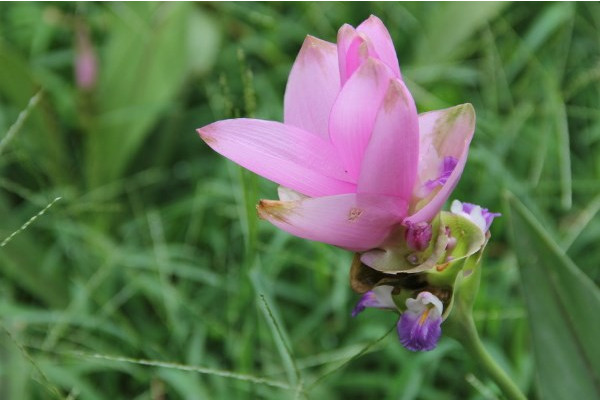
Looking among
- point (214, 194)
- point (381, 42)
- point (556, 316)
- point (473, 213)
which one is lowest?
point (214, 194)

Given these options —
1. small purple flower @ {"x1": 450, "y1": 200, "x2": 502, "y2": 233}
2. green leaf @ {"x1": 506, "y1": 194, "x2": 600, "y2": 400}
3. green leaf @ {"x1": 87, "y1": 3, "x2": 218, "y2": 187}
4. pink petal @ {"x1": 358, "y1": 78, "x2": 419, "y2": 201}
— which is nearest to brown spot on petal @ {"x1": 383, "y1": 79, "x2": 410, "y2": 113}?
pink petal @ {"x1": 358, "y1": 78, "x2": 419, "y2": 201}

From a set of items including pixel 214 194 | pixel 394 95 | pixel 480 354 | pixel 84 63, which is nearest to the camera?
pixel 394 95

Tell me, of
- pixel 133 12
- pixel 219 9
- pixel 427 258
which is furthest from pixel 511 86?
pixel 427 258

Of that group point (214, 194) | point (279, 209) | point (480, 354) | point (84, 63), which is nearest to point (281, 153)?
point (279, 209)

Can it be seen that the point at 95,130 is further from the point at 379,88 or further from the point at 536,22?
the point at 379,88

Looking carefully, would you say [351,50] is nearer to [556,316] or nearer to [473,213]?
[473,213]

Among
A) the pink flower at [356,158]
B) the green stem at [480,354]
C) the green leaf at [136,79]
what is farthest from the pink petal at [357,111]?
the green leaf at [136,79]

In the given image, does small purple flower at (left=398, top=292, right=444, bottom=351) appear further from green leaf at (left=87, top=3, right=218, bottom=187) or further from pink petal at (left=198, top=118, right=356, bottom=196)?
green leaf at (left=87, top=3, right=218, bottom=187)
